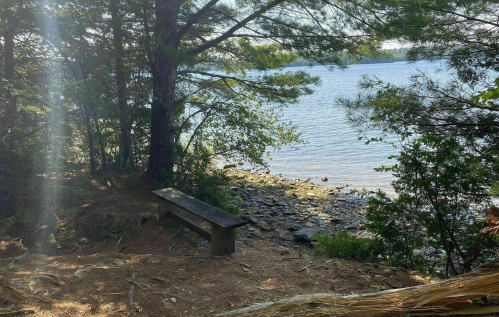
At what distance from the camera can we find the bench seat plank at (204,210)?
480 cm

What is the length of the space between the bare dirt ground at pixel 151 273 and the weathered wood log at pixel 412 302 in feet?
2.95

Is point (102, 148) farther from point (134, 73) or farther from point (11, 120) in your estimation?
point (11, 120)

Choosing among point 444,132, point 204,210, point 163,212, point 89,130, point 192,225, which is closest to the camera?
point 444,132

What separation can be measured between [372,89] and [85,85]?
471 cm

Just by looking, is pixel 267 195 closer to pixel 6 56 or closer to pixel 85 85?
pixel 85 85

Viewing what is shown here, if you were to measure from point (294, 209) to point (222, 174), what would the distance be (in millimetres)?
3156

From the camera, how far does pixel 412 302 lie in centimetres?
242

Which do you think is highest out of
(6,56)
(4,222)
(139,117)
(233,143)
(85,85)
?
(6,56)

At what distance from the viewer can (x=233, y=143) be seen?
9.15 metres

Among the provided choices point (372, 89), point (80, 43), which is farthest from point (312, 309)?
point (80, 43)

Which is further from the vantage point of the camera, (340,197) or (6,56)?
(340,197)

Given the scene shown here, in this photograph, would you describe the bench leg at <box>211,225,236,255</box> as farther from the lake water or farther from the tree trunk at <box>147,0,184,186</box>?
the lake water

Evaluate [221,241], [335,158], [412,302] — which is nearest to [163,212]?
[221,241]

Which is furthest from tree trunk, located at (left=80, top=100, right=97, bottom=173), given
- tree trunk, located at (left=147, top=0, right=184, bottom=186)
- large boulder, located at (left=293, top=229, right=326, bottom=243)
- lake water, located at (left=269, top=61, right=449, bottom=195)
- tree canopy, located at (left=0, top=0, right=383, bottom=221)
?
lake water, located at (left=269, top=61, right=449, bottom=195)
